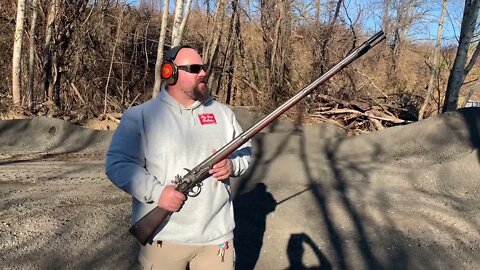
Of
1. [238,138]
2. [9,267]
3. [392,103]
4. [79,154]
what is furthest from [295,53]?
[238,138]

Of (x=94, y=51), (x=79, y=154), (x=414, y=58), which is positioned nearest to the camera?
(x=79, y=154)

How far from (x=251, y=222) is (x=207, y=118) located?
3.83 meters

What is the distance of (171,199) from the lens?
2412 mm

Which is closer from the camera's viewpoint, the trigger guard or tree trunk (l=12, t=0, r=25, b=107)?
the trigger guard

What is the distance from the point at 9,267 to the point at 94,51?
14.0 metres

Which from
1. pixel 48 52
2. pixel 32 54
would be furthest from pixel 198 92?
pixel 48 52

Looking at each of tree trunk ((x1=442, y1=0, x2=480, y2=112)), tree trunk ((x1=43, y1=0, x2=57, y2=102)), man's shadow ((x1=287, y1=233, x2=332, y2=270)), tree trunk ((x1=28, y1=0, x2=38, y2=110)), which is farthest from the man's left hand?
tree trunk ((x1=43, y1=0, x2=57, y2=102))

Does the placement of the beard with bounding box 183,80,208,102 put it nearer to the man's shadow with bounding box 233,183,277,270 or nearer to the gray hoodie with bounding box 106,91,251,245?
the gray hoodie with bounding box 106,91,251,245

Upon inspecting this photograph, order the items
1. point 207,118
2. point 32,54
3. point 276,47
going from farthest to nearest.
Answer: point 276,47 < point 32,54 < point 207,118

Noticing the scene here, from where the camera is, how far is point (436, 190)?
26.5ft

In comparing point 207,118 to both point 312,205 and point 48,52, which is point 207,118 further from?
point 48,52

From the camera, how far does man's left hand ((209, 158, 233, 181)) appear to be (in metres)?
2.56

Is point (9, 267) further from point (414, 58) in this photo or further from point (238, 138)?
point (414, 58)

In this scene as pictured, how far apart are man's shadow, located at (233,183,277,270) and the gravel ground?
15mm
